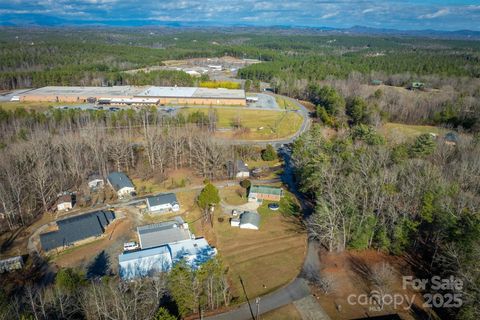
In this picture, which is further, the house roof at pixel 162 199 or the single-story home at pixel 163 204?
the house roof at pixel 162 199

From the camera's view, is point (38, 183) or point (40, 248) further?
point (38, 183)

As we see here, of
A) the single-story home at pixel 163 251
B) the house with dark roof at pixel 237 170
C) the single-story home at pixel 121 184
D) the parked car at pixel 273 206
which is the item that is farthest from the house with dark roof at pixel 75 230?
the parked car at pixel 273 206

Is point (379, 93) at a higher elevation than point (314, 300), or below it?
higher

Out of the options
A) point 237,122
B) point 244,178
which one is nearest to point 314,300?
point 244,178

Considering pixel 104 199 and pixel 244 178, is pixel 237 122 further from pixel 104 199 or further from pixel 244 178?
pixel 104 199

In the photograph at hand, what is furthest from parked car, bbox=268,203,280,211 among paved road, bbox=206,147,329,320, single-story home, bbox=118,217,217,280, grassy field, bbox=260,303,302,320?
grassy field, bbox=260,303,302,320

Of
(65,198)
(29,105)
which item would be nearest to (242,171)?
(65,198)

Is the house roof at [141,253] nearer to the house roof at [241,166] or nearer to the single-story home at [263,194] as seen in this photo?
the single-story home at [263,194]

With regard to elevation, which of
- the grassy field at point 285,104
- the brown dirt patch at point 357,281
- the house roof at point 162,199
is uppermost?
the grassy field at point 285,104
